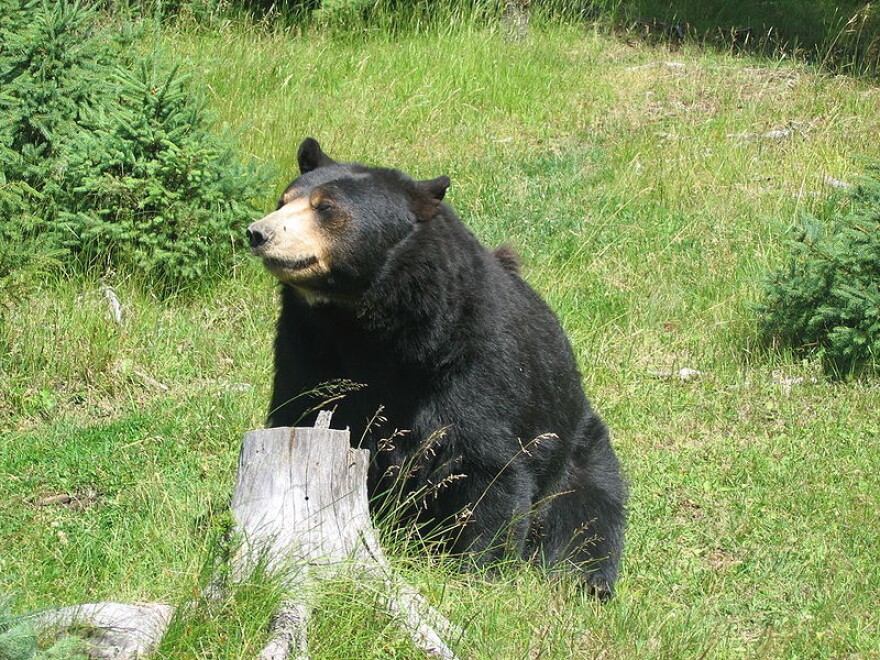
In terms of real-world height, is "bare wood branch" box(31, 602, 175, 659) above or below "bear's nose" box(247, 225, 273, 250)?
below

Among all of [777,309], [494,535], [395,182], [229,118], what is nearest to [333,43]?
[229,118]

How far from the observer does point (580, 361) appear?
23.3 ft

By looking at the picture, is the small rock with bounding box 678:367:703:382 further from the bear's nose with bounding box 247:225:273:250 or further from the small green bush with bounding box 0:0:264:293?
the bear's nose with bounding box 247:225:273:250

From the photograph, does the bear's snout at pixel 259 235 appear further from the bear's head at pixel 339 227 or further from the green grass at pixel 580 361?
the green grass at pixel 580 361

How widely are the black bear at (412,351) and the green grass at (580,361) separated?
375 mm

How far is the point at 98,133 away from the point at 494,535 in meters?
4.28

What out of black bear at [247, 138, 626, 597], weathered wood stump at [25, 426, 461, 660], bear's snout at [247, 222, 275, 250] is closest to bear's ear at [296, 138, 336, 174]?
black bear at [247, 138, 626, 597]

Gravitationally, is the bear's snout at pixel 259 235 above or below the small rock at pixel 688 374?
above

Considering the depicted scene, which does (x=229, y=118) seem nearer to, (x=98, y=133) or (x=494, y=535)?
(x=98, y=133)

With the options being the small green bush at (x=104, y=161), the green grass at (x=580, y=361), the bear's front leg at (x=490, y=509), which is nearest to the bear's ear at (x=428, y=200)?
the bear's front leg at (x=490, y=509)

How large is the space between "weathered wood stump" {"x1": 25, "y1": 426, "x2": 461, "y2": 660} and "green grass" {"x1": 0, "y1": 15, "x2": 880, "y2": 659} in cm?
8

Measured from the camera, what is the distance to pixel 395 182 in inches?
181

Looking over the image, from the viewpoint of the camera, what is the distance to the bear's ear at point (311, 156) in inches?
187

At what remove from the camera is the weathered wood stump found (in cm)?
329
